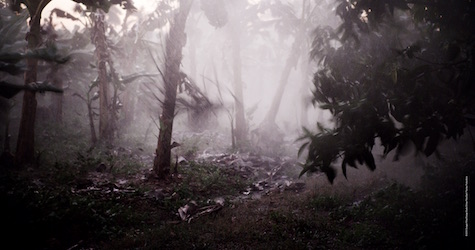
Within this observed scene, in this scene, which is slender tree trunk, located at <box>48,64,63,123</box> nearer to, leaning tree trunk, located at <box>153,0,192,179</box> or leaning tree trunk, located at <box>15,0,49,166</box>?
leaning tree trunk, located at <box>15,0,49,166</box>

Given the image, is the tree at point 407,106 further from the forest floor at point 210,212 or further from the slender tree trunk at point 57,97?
the slender tree trunk at point 57,97

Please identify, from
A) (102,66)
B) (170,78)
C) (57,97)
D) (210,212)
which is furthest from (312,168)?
(57,97)

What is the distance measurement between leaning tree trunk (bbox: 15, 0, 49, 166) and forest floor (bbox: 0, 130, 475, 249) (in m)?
0.67

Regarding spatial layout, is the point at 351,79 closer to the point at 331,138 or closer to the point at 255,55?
the point at 331,138

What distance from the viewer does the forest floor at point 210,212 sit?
18.8ft

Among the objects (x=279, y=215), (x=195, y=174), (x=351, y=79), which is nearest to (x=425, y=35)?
(x=351, y=79)

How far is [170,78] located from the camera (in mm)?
9781

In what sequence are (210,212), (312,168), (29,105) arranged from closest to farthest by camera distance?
(312,168), (210,212), (29,105)

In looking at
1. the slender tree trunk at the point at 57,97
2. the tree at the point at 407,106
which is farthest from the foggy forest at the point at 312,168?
the slender tree trunk at the point at 57,97

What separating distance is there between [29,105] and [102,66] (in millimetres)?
4933

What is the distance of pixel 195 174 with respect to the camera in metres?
10.7

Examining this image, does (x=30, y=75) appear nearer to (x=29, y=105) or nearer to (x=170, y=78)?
(x=29, y=105)

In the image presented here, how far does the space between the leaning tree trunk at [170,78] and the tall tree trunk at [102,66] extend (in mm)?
5626

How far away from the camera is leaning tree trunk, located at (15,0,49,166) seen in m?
9.23
